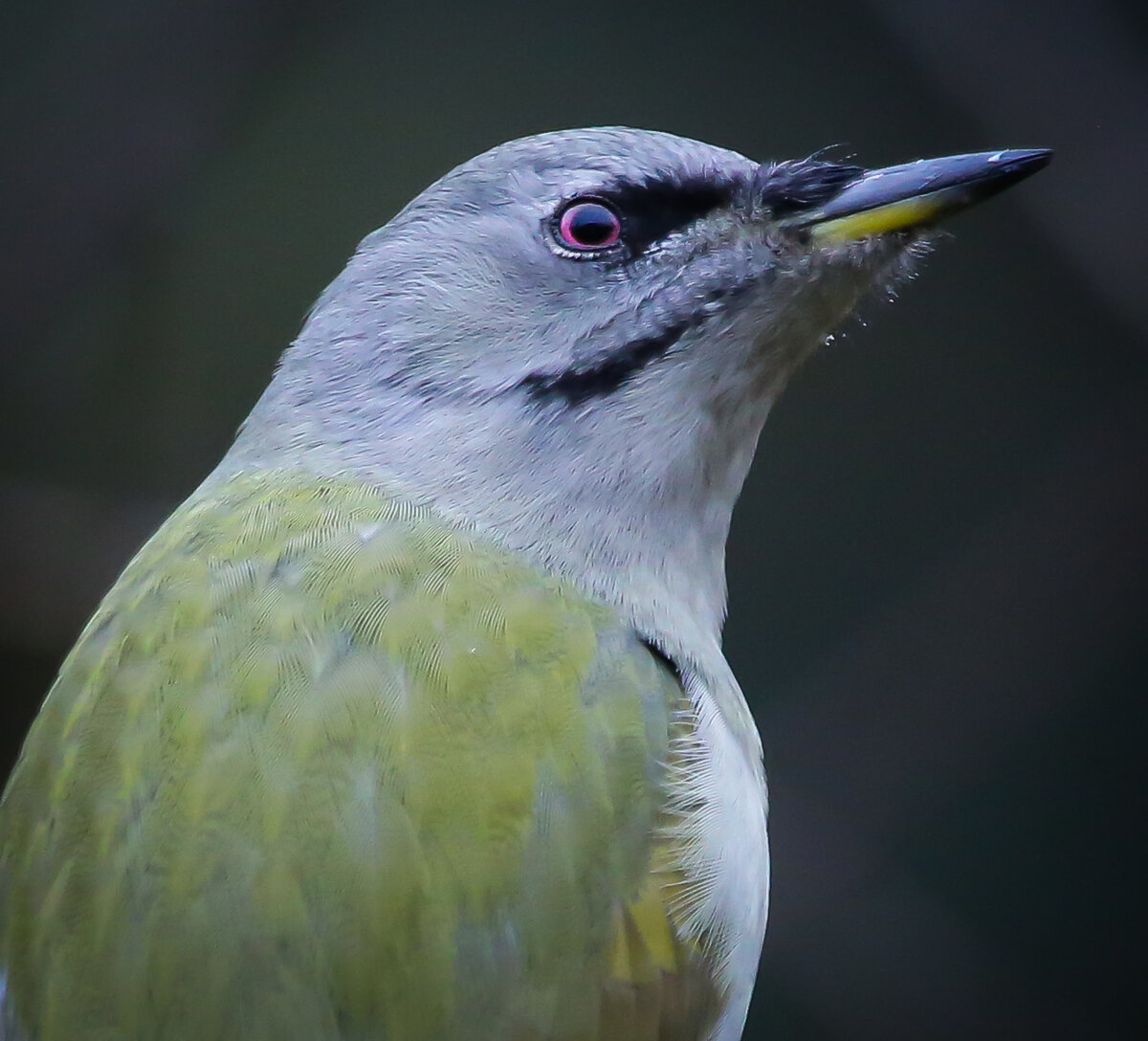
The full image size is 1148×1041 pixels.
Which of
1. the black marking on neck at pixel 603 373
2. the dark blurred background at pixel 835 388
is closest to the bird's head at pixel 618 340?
the black marking on neck at pixel 603 373

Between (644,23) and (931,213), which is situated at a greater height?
(644,23)

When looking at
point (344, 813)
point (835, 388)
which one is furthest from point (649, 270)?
point (835, 388)

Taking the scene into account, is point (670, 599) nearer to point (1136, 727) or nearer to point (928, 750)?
point (928, 750)

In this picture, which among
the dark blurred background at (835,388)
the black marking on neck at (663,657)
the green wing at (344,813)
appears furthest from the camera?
the dark blurred background at (835,388)

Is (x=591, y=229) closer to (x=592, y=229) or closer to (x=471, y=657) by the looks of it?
(x=592, y=229)

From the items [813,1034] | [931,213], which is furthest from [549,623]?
[813,1034]

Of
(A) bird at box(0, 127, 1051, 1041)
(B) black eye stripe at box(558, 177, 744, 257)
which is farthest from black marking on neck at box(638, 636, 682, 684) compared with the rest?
(B) black eye stripe at box(558, 177, 744, 257)

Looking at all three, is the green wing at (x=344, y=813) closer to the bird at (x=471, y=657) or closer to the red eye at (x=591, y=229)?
the bird at (x=471, y=657)
